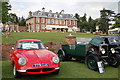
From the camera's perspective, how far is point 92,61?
6.94m

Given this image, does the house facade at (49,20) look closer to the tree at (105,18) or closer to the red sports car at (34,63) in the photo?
the tree at (105,18)

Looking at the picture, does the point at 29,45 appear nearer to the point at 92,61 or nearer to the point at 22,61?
the point at 22,61

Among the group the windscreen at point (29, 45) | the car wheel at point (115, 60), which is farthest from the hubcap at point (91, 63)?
the windscreen at point (29, 45)

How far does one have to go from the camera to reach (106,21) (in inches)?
2164

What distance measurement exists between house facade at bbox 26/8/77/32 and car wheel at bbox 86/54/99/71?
203 feet

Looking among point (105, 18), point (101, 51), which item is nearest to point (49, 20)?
point (105, 18)

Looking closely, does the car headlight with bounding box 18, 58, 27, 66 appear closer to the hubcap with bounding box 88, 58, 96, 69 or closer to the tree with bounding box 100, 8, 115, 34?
the hubcap with bounding box 88, 58, 96, 69

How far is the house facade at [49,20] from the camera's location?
236ft

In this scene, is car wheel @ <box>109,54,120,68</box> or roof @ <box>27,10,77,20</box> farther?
roof @ <box>27,10,77,20</box>

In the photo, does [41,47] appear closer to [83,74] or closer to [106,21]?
[83,74]

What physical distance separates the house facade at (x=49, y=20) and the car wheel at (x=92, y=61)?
2439 inches

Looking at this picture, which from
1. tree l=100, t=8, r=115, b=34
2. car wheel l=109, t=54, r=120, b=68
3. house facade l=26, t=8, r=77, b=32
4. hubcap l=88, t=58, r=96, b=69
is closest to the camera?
hubcap l=88, t=58, r=96, b=69

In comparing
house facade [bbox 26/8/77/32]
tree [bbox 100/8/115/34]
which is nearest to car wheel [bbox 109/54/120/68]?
tree [bbox 100/8/115/34]

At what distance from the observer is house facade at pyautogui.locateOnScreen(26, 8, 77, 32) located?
72062 mm
